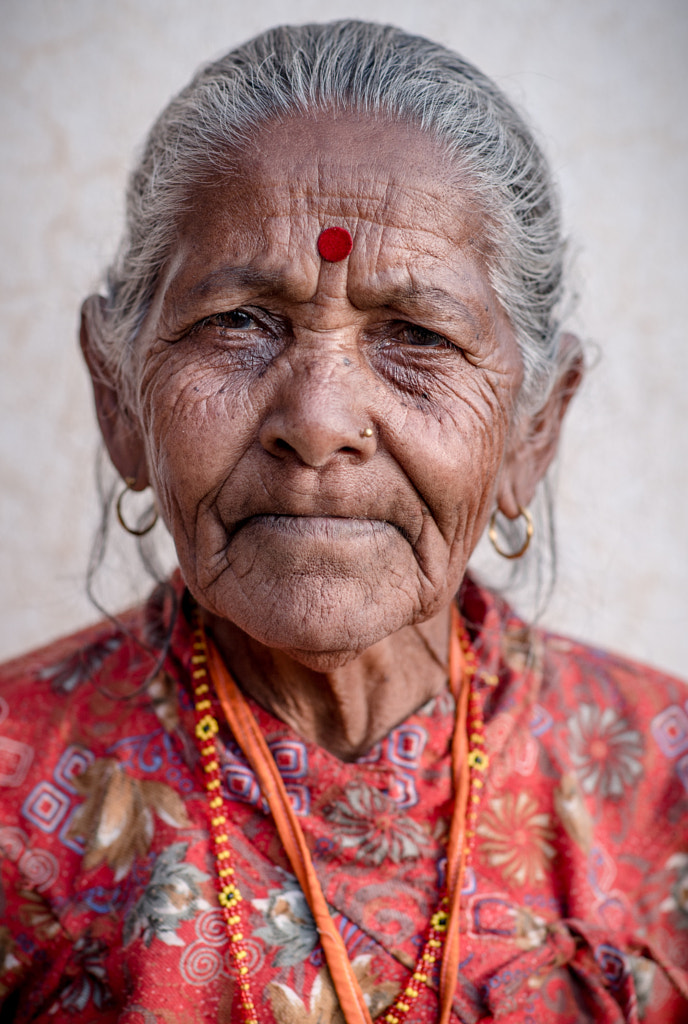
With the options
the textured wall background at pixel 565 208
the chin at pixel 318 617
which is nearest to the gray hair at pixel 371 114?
the chin at pixel 318 617

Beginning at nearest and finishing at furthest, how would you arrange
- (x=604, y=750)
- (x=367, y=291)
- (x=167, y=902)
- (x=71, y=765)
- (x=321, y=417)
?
(x=321, y=417), (x=367, y=291), (x=167, y=902), (x=71, y=765), (x=604, y=750)

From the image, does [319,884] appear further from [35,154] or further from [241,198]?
[35,154]

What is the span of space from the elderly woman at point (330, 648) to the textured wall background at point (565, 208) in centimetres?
96

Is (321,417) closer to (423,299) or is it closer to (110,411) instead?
(423,299)

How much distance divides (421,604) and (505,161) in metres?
0.90

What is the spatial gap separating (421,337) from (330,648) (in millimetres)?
600

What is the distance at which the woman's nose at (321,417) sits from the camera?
1535 millimetres

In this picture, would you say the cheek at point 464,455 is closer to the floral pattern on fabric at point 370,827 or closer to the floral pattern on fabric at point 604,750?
the floral pattern on fabric at point 370,827

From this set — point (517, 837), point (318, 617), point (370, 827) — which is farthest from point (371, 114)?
point (517, 837)

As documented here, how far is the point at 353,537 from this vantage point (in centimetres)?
161

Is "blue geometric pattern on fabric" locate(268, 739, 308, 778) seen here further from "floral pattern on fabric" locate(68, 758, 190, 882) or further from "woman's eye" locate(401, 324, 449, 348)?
"woman's eye" locate(401, 324, 449, 348)

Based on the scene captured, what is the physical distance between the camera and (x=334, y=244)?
64.3 inches

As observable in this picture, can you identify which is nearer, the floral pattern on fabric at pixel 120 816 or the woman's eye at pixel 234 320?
the woman's eye at pixel 234 320

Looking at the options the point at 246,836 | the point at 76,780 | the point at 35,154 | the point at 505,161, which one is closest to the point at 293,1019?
the point at 246,836
